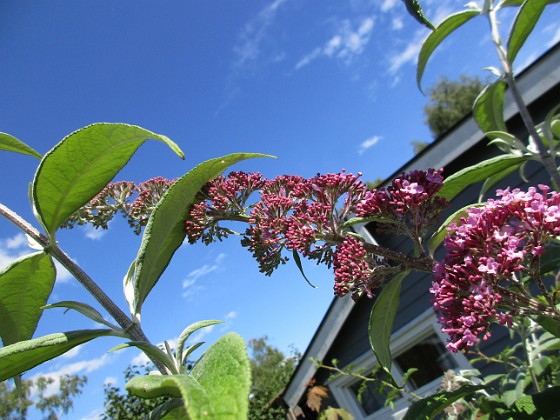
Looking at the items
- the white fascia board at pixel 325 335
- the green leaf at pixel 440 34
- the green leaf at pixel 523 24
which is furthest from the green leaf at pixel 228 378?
the white fascia board at pixel 325 335

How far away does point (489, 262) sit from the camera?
105 cm

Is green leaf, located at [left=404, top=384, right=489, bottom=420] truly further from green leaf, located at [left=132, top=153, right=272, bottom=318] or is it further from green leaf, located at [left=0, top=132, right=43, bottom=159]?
green leaf, located at [left=0, top=132, right=43, bottom=159]

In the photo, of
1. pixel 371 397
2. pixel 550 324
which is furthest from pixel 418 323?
pixel 550 324

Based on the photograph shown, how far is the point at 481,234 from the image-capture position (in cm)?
108

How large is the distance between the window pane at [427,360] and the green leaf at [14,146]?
6.46 metres

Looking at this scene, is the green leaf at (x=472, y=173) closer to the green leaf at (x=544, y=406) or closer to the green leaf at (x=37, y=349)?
the green leaf at (x=544, y=406)

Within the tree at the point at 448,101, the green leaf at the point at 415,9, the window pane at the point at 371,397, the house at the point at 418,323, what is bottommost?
the window pane at the point at 371,397

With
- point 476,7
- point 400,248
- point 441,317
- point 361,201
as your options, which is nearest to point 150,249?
point 361,201

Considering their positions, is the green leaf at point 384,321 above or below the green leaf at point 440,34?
below

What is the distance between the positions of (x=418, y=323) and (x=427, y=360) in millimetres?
834

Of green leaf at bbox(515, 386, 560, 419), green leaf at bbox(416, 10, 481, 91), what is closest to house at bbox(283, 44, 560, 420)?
green leaf at bbox(416, 10, 481, 91)

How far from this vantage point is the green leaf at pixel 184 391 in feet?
1.90

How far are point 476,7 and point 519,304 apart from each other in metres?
2.11

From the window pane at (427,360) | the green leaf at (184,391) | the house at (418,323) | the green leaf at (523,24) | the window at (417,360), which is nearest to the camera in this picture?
the green leaf at (184,391)
